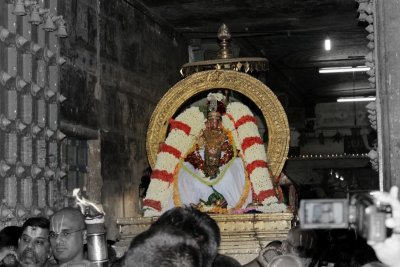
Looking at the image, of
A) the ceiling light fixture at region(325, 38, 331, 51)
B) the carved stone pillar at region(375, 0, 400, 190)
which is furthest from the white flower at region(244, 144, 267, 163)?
the ceiling light fixture at region(325, 38, 331, 51)

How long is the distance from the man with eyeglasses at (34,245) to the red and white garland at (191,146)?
4.84m

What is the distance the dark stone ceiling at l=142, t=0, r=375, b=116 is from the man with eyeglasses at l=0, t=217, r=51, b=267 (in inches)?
366

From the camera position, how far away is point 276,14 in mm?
15883

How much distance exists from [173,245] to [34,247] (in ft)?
10.1

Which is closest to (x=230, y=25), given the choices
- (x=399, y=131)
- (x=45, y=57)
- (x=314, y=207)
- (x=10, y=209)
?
(x=45, y=57)

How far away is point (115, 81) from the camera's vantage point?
1334 centimetres

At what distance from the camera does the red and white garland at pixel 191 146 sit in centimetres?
1068

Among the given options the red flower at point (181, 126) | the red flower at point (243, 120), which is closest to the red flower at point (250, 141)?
the red flower at point (243, 120)

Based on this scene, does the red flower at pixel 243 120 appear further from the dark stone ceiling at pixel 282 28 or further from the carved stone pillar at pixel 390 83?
the carved stone pillar at pixel 390 83

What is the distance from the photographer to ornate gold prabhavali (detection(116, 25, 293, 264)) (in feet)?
32.0

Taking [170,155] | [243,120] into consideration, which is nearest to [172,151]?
[170,155]

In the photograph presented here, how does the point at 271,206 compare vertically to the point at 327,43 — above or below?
below

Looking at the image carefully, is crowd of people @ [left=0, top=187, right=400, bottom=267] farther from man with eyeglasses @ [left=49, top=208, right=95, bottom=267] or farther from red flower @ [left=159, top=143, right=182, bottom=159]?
red flower @ [left=159, top=143, right=182, bottom=159]

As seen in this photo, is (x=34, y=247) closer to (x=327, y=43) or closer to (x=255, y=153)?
(x=255, y=153)
